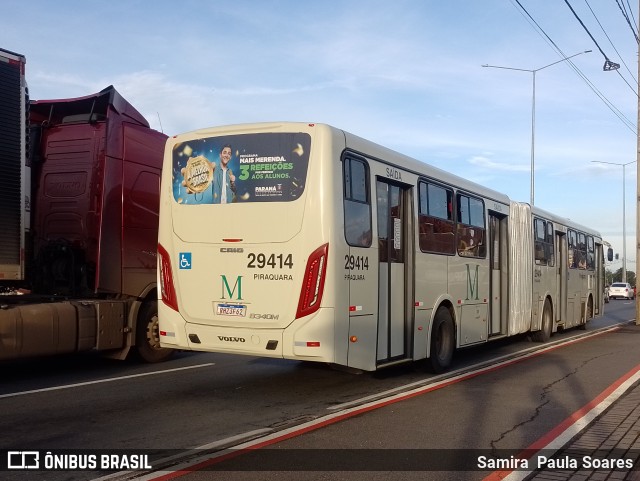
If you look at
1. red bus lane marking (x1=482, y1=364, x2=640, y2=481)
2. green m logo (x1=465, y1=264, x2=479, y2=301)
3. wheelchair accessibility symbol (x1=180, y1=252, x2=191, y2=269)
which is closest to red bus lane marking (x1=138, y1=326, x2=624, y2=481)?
red bus lane marking (x1=482, y1=364, x2=640, y2=481)

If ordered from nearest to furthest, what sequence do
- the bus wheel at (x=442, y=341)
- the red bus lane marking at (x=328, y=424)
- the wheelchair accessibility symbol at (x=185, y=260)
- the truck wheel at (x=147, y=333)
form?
the red bus lane marking at (x=328, y=424) < the wheelchair accessibility symbol at (x=185, y=260) < the bus wheel at (x=442, y=341) < the truck wheel at (x=147, y=333)

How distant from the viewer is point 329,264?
7.86 meters

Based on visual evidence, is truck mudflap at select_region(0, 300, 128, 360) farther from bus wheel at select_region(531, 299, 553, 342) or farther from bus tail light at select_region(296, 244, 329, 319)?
bus wheel at select_region(531, 299, 553, 342)

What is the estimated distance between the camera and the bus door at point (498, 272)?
13.4m

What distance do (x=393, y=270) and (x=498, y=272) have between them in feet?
16.6

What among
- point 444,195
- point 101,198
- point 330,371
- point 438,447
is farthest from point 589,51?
point 438,447

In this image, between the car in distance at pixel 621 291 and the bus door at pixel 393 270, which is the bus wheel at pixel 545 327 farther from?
the car in distance at pixel 621 291

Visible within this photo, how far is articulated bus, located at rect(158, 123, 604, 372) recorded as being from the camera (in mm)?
7938

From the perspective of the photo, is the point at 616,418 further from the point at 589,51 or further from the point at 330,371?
the point at 589,51

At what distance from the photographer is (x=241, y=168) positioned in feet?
27.8

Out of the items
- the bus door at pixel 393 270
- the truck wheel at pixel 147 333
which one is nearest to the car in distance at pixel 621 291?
the bus door at pixel 393 270

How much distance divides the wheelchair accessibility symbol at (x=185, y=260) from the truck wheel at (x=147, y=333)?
2.79m

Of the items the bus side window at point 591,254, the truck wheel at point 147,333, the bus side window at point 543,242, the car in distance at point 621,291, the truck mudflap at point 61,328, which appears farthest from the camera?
the car in distance at point 621,291

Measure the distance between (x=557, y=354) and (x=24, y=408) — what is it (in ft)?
34.1
